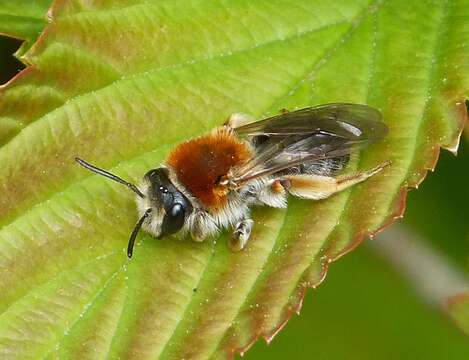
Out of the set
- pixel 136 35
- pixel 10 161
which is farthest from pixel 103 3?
pixel 10 161

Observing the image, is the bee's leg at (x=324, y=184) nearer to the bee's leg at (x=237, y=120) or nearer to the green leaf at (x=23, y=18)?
the bee's leg at (x=237, y=120)

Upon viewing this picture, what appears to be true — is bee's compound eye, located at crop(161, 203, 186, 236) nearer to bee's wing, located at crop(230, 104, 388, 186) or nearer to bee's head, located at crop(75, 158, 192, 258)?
bee's head, located at crop(75, 158, 192, 258)

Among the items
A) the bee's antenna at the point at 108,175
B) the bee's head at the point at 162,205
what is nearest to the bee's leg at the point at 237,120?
the bee's head at the point at 162,205

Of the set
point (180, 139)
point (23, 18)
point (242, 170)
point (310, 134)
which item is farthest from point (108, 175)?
point (23, 18)

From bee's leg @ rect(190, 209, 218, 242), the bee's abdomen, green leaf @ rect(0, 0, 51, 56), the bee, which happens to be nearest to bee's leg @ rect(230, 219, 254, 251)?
the bee

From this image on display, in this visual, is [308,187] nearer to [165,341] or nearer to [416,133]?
[416,133]

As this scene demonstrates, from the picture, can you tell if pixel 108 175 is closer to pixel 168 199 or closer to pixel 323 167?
pixel 168 199
